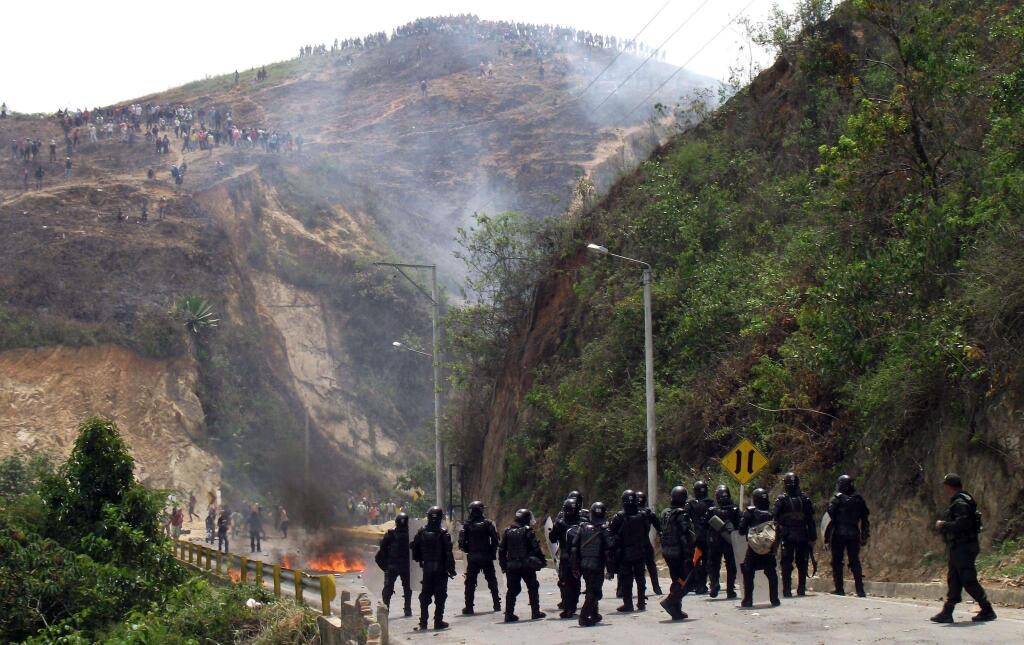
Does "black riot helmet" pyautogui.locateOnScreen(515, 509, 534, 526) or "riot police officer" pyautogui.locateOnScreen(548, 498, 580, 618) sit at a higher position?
"black riot helmet" pyautogui.locateOnScreen(515, 509, 534, 526)

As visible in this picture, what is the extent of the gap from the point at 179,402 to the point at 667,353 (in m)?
38.3

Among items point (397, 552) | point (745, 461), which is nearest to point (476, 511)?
point (397, 552)

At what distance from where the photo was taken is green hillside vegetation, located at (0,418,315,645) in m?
17.8

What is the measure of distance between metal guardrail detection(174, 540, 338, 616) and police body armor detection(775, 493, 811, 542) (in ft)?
20.0

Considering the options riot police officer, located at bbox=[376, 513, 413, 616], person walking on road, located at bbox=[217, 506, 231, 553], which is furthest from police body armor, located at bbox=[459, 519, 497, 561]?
person walking on road, located at bbox=[217, 506, 231, 553]

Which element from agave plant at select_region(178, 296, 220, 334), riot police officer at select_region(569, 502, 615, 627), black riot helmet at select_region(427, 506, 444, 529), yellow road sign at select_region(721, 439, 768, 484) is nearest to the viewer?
riot police officer at select_region(569, 502, 615, 627)

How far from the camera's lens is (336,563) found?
2997 cm

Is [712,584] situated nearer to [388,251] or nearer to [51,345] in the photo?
[51,345]

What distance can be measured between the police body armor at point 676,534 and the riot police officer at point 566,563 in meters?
1.16

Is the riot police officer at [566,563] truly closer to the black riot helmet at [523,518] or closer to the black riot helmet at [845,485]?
the black riot helmet at [523,518]

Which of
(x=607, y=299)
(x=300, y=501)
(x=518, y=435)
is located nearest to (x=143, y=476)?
(x=300, y=501)

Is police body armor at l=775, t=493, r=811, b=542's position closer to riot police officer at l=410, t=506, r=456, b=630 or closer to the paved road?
the paved road

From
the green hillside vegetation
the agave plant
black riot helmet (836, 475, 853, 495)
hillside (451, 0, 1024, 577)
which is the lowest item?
the green hillside vegetation

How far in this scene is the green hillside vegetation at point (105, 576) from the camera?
17812mm
